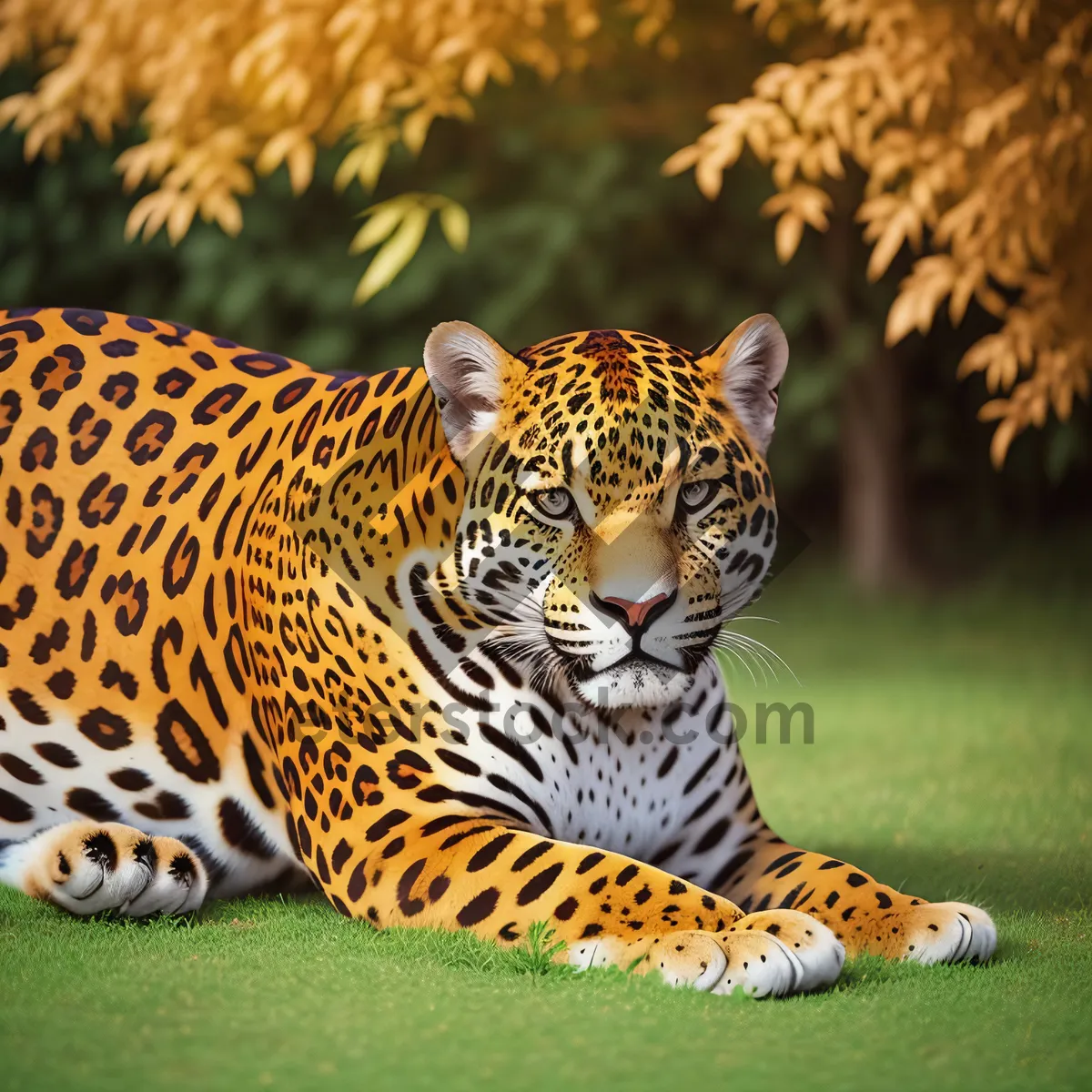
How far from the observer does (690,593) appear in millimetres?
3715

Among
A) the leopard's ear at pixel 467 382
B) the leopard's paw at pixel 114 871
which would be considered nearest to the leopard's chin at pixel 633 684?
the leopard's ear at pixel 467 382

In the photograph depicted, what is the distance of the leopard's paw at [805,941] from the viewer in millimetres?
3297

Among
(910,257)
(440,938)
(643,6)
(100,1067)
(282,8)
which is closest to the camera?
(100,1067)

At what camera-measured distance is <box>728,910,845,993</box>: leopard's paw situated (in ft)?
10.8

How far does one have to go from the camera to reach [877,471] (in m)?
12.3

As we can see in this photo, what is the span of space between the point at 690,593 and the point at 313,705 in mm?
944

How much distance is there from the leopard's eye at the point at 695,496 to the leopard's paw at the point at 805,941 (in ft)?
3.00

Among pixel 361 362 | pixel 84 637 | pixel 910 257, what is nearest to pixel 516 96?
pixel 361 362

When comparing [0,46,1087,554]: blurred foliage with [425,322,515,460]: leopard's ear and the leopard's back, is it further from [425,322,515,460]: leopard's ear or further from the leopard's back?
[425,322,515,460]: leopard's ear

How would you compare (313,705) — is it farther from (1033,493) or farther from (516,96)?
(1033,493)

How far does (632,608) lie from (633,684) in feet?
0.63

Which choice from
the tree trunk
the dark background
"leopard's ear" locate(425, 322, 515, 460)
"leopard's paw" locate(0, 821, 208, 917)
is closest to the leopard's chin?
"leopard's ear" locate(425, 322, 515, 460)

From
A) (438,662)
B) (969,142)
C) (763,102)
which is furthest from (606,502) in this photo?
(763,102)

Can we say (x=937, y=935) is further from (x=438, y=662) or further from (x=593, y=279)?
(x=593, y=279)
